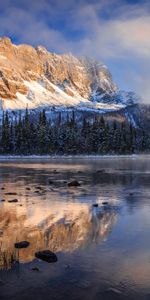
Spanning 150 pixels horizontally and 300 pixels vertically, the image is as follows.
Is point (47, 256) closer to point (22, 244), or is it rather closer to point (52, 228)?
point (22, 244)

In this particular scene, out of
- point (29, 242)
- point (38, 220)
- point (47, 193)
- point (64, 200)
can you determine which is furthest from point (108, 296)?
point (47, 193)

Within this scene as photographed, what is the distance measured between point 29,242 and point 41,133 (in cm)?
14794

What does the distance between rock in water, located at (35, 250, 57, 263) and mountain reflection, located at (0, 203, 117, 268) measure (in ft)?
0.74

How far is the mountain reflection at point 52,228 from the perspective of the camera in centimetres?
1532

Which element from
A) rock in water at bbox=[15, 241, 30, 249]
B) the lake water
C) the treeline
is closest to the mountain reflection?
the lake water

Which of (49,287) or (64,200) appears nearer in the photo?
(49,287)

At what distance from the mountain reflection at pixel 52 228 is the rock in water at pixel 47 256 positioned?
23 centimetres

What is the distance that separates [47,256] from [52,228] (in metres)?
4.86

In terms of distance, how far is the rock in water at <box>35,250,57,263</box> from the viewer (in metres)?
14.0

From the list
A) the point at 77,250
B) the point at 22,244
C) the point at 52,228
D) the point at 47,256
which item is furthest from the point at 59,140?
the point at 47,256

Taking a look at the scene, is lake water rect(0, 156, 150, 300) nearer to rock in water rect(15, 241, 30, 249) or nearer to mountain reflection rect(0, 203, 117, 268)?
mountain reflection rect(0, 203, 117, 268)

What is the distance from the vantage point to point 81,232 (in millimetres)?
18141

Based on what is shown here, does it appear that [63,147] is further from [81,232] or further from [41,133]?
[81,232]

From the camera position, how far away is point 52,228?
19.0 meters
